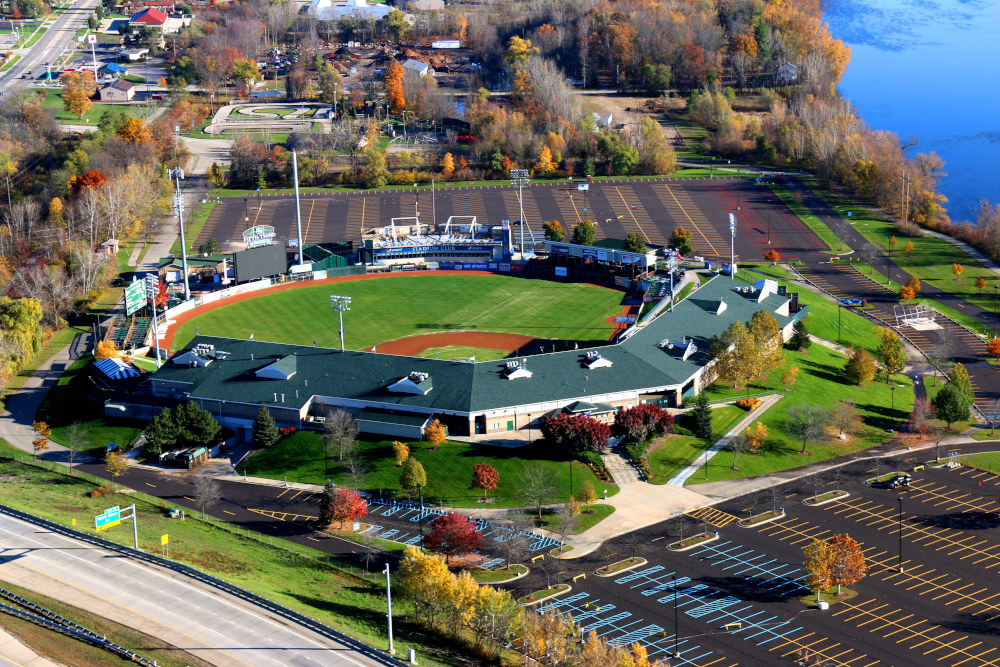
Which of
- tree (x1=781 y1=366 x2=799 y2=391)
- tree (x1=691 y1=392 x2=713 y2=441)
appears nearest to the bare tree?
tree (x1=691 y1=392 x2=713 y2=441)

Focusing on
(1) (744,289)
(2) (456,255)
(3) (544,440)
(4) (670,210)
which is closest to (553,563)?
(3) (544,440)

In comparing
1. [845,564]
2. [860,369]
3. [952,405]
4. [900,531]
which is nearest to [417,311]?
[860,369]

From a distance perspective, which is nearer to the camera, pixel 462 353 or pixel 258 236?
pixel 462 353

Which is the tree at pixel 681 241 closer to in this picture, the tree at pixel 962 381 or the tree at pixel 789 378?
the tree at pixel 789 378

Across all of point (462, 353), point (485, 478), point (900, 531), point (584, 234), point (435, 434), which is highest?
point (584, 234)

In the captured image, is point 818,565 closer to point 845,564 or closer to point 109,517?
point 845,564

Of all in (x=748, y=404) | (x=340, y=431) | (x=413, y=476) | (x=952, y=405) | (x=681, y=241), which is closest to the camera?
(x=413, y=476)

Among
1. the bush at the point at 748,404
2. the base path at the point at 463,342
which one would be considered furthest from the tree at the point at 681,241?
the bush at the point at 748,404

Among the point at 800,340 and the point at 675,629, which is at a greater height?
the point at 800,340
